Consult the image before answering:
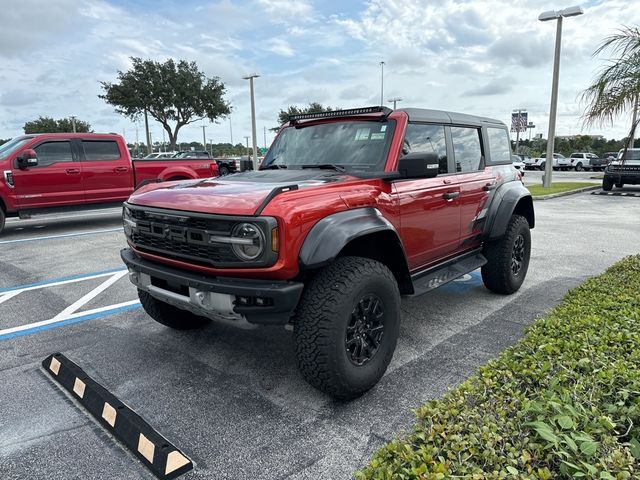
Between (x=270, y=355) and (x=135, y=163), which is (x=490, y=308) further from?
(x=135, y=163)

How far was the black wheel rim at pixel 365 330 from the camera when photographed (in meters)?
2.84

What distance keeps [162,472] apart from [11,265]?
218 inches

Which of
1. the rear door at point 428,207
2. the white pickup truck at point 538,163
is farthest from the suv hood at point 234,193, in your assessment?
the white pickup truck at point 538,163

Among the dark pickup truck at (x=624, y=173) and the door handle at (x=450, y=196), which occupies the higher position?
the door handle at (x=450, y=196)

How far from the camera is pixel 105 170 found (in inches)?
383

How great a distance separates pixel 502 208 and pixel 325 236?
269 cm

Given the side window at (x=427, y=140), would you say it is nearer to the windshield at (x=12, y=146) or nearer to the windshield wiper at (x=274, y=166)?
the windshield wiper at (x=274, y=166)

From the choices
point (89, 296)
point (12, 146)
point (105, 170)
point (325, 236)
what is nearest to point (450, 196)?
point (325, 236)

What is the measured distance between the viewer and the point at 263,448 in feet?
8.05

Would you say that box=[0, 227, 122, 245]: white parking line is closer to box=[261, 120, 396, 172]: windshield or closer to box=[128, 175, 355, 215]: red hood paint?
box=[261, 120, 396, 172]: windshield

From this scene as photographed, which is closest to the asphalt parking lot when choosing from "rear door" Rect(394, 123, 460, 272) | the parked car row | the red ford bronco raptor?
the red ford bronco raptor

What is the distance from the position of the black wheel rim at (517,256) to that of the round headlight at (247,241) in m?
3.32

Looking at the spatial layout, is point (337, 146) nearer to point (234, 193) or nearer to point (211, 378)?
point (234, 193)

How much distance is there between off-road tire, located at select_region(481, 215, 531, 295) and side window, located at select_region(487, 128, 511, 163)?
2.23 ft
